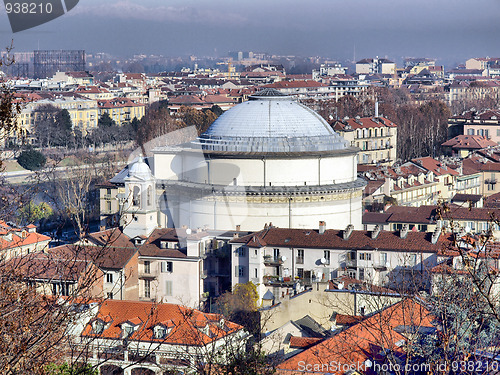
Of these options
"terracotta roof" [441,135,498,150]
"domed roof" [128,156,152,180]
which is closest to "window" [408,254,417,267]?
"domed roof" [128,156,152,180]

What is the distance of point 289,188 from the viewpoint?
58.0ft

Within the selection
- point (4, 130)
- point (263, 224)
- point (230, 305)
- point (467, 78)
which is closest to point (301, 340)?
point (230, 305)

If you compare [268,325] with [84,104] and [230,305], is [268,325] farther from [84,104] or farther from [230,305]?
[84,104]

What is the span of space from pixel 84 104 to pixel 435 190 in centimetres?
2585

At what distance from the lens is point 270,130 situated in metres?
18.2

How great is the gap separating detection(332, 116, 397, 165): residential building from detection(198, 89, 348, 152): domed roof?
12.6 meters

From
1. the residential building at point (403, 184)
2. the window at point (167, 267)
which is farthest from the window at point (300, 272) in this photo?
the residential building at point (403, 184)

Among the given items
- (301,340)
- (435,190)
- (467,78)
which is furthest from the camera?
(467,78)

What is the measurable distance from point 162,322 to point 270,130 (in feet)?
25.5

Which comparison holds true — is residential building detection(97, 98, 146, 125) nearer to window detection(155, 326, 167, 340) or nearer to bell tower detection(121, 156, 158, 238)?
bell tower detection(121, 156, 158, 238)

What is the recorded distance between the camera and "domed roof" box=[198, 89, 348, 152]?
58.8ft

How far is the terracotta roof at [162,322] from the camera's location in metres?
10.3

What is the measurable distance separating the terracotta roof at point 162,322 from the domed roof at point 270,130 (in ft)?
22.0

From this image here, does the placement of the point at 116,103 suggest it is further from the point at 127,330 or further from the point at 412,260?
the point at 127,330
